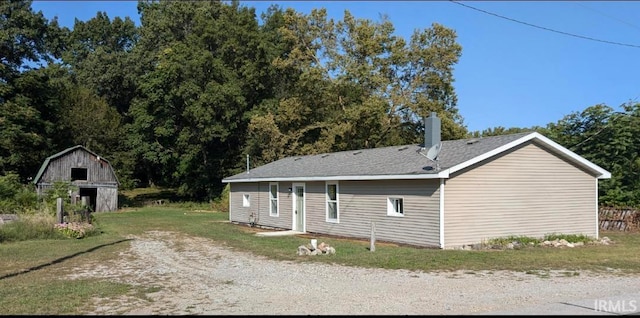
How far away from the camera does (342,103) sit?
38312 mm

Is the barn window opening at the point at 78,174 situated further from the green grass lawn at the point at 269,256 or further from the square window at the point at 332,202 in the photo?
the square window at the point at 332,202

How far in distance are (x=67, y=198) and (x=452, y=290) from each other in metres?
24.9

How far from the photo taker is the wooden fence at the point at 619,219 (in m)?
20.8

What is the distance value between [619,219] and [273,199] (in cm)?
1429

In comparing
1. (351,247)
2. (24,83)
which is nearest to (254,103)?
(24,83)

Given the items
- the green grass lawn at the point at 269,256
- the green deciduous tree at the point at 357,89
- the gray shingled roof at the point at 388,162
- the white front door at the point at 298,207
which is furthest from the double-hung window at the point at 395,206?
the green deciduous tree at the point at 357,89

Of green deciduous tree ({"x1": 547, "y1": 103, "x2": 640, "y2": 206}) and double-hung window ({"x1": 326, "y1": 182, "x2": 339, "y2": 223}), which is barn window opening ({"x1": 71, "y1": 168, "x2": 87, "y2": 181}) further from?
green deciduous tree ({"x1": 547, "y1": 103, "x2": 640, "y2": 206})

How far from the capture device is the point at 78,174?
4144 centimetres

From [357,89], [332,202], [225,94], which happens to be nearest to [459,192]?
[332,202]

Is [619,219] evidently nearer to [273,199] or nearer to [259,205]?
[273,199]

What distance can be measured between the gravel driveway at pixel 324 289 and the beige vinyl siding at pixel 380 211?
449 cm

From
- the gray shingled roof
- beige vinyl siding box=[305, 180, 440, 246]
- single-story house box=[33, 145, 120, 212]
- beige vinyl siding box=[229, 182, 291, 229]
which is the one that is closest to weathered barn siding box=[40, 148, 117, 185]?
single-story house box=[33, 145, 120, 212]

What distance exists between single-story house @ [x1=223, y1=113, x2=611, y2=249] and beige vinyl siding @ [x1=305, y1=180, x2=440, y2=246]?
0.10 ft

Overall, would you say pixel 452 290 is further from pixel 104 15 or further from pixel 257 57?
pixel 104 15
